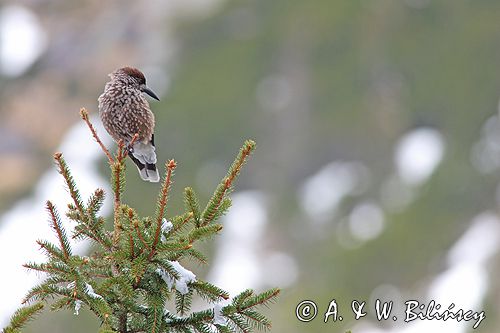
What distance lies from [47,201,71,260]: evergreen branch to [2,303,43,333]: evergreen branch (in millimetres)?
537

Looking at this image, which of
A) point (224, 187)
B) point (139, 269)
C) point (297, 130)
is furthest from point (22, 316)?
point (297, 130)

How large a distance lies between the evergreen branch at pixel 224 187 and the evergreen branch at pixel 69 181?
0.78 metres

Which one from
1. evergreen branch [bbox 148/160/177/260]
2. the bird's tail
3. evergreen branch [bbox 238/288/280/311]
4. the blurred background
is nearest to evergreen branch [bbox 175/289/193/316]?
evergreen branch [bbox 238/288/280/311]

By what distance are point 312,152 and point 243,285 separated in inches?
906

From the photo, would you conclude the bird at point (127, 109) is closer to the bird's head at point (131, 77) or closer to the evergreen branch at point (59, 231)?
the bird's head at point (131, 77)

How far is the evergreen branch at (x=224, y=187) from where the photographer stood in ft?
17.0

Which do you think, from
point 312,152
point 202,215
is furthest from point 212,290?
point 312,152

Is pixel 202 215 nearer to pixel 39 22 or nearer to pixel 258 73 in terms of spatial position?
→ pixel 258 73

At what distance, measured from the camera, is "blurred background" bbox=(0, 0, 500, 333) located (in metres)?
60.5

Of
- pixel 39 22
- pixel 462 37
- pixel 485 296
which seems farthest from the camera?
pixel 39 22

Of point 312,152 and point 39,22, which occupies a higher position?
point 39,22

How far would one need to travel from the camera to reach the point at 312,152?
79.3 meters

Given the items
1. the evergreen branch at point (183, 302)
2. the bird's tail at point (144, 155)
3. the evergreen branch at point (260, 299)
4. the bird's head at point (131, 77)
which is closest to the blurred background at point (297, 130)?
the bird's tail at point (144, 155)

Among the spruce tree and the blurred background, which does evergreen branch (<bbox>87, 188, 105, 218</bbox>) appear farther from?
the blurred background
